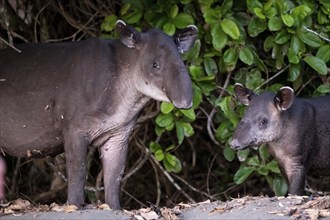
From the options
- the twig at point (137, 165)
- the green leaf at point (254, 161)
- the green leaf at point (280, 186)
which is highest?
the green leaf at point (254, 161)

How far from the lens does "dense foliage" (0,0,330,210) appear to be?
27.4 feet

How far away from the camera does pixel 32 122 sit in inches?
301

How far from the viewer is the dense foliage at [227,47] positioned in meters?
8.36

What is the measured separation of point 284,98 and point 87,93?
6.29 ft

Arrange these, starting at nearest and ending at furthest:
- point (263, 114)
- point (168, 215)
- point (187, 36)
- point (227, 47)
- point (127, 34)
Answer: point (168, 215), point (127, 34), point (187, 36), point (263, 114), point (227, 47)

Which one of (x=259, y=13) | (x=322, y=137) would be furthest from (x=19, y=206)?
(x=322, y=137)

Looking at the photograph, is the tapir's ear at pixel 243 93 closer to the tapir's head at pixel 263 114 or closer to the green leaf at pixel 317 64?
the tapir's head at pixel 263 114

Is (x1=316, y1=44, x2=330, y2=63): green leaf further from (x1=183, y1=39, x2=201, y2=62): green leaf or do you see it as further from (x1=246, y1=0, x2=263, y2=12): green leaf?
(x1=183, y1=39, x2=201, y2=62): green leaf

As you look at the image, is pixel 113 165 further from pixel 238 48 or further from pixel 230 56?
pixel 238 48

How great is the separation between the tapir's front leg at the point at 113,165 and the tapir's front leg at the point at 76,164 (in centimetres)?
42

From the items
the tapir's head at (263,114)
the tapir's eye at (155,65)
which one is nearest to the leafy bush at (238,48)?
the tapir's head at (263,114)

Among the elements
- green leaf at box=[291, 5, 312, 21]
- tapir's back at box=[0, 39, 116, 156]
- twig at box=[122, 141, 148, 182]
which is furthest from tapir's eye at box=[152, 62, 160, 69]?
twig at box=[122, 141, 148, 182]

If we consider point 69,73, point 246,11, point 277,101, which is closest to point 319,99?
point 277,101

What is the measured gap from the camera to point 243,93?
27.1 ft
